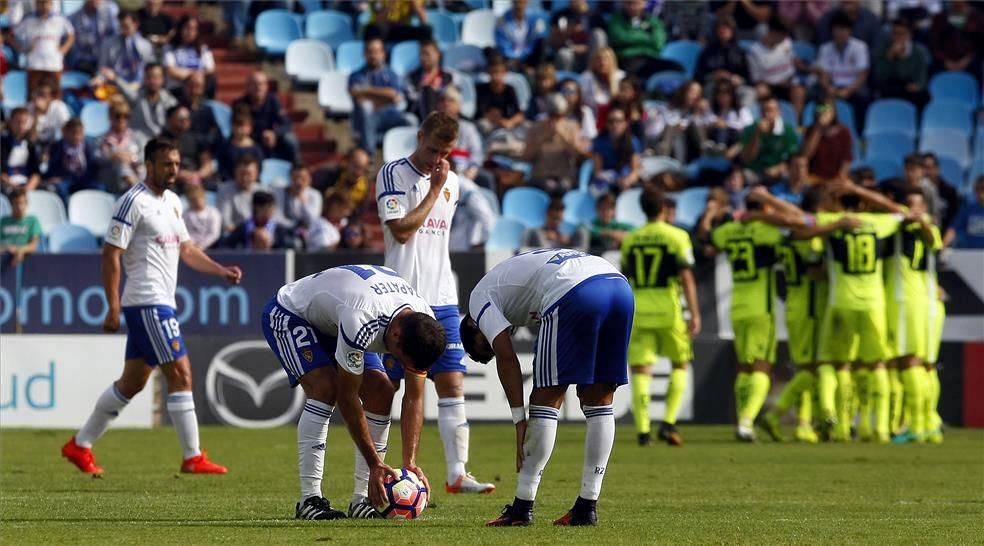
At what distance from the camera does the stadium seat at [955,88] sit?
84.5ft

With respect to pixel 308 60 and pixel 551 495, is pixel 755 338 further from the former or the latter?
pixel 308 60

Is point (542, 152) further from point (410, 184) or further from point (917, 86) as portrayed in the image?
point (410, 184)

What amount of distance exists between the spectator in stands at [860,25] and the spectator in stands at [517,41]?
4.48m

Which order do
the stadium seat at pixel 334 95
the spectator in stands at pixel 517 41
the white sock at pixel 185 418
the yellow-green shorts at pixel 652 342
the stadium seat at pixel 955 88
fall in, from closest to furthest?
the white sock at pixel 185 418
the yellow-green shorts at pixel 652 342
the stadium seat at pixel 334 95
the spectator in stands at pixel 517 41
the stadium seat at pixel 955 88

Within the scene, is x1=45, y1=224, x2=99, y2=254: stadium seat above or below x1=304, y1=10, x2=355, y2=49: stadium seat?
below

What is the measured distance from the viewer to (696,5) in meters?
26.9

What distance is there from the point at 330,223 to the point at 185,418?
8747mm

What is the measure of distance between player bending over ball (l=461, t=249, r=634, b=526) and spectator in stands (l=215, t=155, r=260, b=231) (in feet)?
42.6

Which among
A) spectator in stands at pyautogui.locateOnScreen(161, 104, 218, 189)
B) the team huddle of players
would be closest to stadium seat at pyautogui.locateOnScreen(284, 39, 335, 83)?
spectator in stands at pyautogui.locateOnScreen(161, 104, 218, 189)

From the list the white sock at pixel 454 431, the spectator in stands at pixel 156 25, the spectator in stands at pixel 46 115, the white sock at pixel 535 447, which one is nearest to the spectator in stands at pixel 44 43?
the spectator in stands at pixel 46 115

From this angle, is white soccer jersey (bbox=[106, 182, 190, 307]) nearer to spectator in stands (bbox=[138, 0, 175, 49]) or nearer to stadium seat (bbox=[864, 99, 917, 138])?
spectator in stands (bbox=[138, 0, 175, 49])

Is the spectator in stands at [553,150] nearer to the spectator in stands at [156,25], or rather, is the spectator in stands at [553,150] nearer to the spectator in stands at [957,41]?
the spectator in stands at [156,25]

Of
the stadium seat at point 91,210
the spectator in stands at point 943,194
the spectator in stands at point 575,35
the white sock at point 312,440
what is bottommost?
the white sock at point 312,440

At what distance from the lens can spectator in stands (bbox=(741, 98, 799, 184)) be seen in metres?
22.9
